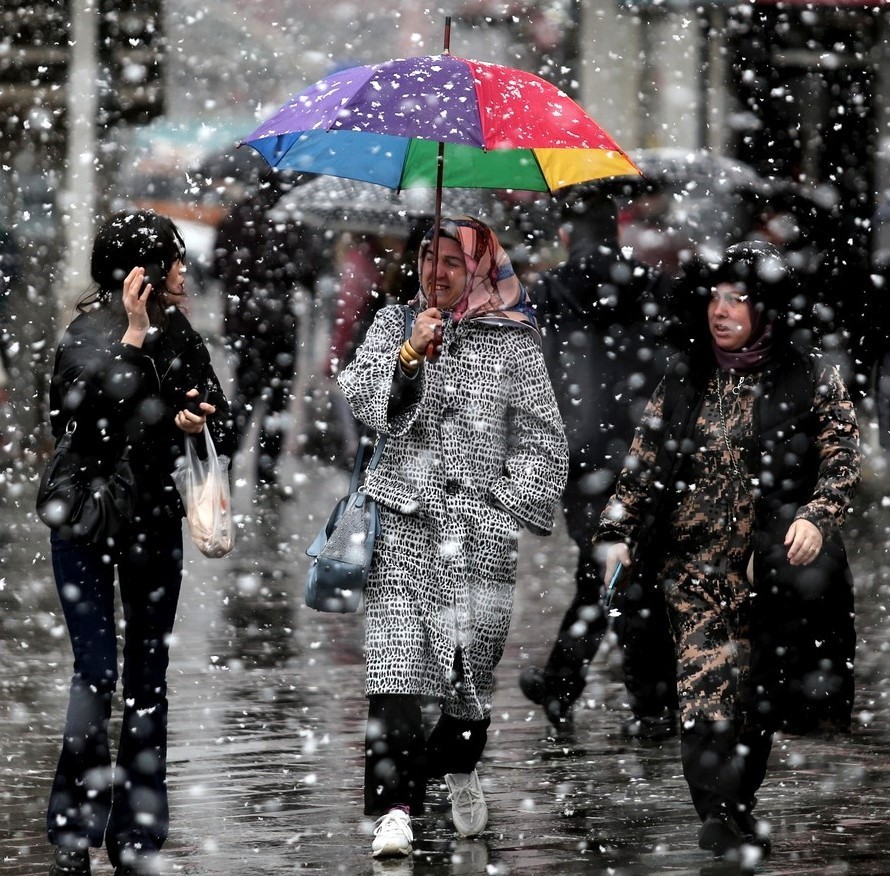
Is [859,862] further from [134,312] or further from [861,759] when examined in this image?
[134,312]


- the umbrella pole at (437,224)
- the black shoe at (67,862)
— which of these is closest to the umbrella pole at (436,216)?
the umbrella pole at (437,224)

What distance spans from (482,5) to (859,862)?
1883 cm

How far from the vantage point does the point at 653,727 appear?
25.3 feet

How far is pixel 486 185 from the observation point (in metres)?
6.72

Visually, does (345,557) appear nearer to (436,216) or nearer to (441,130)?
(436,216)

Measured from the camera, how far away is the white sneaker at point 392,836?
5.84 meters

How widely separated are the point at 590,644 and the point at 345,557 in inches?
86.7

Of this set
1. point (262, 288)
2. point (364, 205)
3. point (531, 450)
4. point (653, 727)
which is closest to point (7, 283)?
point (364, 205)

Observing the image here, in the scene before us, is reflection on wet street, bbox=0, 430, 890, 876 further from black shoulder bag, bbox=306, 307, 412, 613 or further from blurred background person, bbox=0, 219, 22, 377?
blurred background person, bbox=0, 219, 22, 377

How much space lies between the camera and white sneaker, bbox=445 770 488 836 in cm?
621

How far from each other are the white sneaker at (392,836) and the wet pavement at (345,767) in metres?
0.05

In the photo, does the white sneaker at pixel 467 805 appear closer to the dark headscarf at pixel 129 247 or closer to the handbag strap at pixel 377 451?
the handbag strap at pixel 377 451

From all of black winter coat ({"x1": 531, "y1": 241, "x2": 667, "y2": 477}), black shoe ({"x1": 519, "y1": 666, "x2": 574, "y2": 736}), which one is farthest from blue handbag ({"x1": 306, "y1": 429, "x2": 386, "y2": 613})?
black shoe ({"x1": 519, "y1": 666, "x2": 574, "y2": 736})

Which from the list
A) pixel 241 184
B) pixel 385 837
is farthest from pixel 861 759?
pixel 241 184
